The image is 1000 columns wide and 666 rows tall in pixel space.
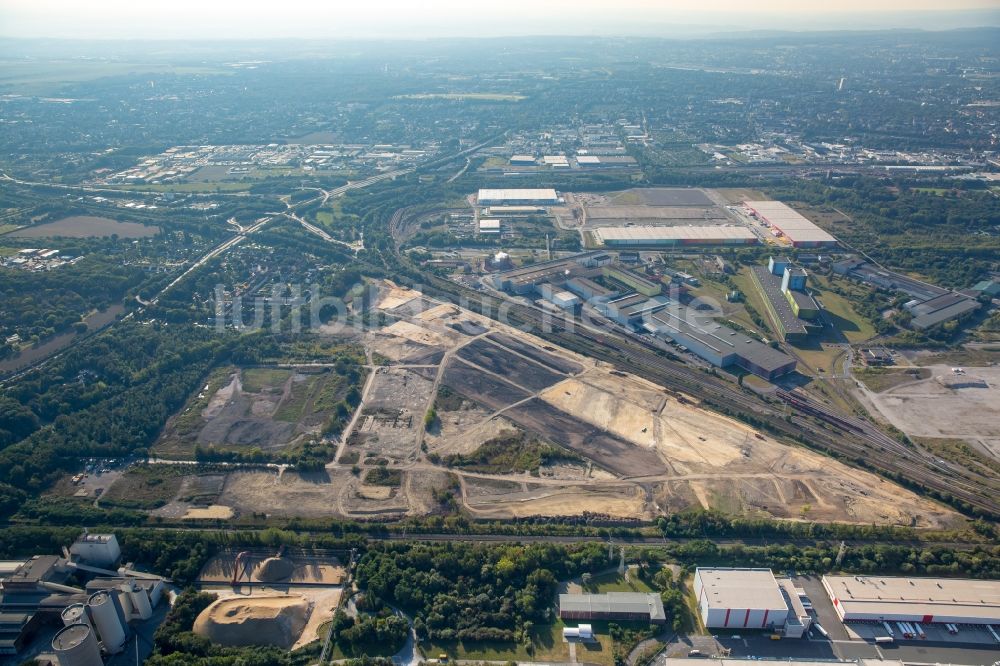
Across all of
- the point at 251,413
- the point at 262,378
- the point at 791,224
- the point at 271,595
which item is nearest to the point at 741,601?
the point at 271,595

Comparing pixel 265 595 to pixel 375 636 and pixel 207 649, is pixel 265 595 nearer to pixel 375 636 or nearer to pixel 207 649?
pixel 207 649

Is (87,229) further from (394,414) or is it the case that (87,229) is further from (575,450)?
(575,450)

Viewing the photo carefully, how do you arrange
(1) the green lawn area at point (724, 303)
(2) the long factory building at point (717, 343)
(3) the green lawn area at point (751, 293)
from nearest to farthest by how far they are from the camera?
(2) the long factory building at point (717, 343) < (1) the green lawn area at point (724, 303) < (3) the green lawn area at point (751, 293)

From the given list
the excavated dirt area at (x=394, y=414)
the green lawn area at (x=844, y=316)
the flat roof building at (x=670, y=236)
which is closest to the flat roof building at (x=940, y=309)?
the green lawn area at (x=844, y=316)

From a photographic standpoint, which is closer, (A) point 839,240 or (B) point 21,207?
(A) point 839,240

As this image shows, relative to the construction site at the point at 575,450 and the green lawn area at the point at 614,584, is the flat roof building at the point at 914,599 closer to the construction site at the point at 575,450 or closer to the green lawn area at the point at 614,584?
the construction site at the point at 575,450

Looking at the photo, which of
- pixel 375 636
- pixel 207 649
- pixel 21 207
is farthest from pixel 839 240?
pixel 21 207

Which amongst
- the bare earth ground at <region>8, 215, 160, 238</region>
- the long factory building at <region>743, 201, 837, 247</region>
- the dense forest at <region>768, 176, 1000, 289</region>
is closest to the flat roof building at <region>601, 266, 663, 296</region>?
the long factory building at <region>743, 201, 837, 247</region>
